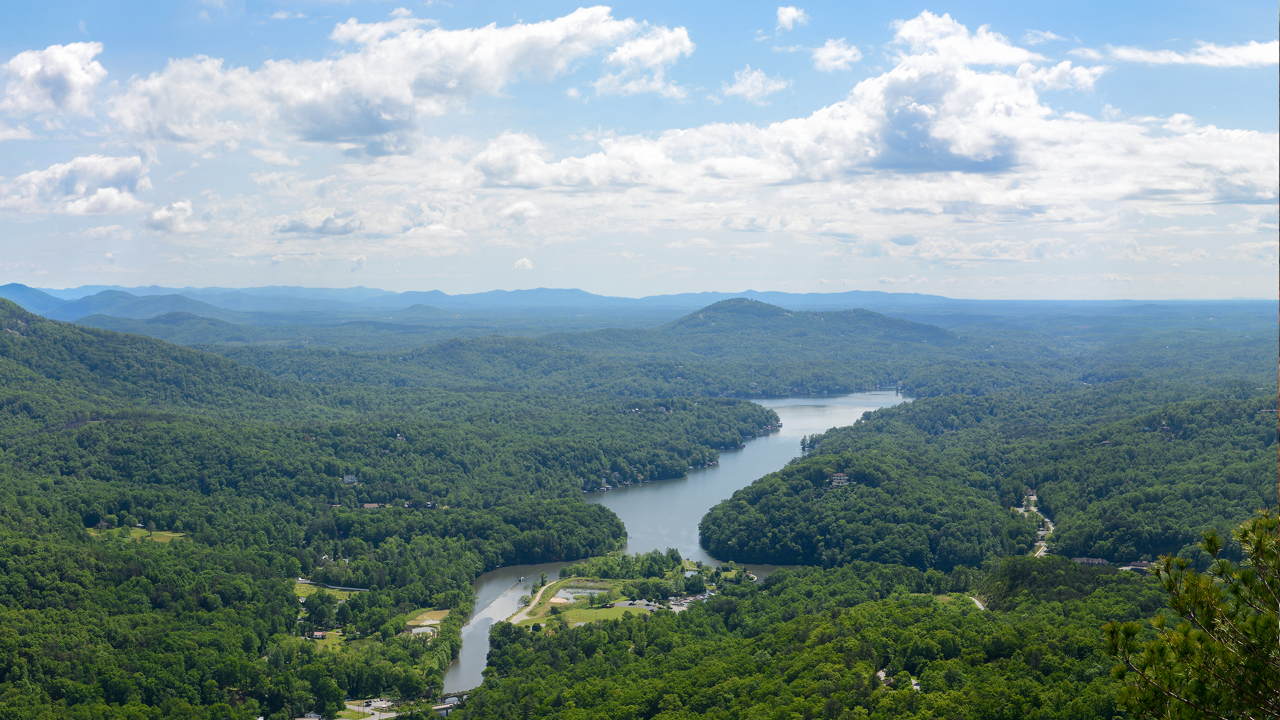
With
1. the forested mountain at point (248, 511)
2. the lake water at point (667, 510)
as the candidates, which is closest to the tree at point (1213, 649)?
Answer: the forested mountain at point (248, 511)

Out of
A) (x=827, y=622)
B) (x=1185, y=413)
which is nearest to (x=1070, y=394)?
(x=1185, y=413)

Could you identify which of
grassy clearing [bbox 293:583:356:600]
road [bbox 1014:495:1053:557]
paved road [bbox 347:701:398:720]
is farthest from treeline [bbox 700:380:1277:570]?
paved road [bbox 347:701:398:720]

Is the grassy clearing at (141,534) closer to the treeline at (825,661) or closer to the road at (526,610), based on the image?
the road at (526,610)

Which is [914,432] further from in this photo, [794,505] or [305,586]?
[305,586]

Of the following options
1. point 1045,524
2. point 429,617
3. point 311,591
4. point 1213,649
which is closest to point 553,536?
point 429,617

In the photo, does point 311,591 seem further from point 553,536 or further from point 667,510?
point 667,510
